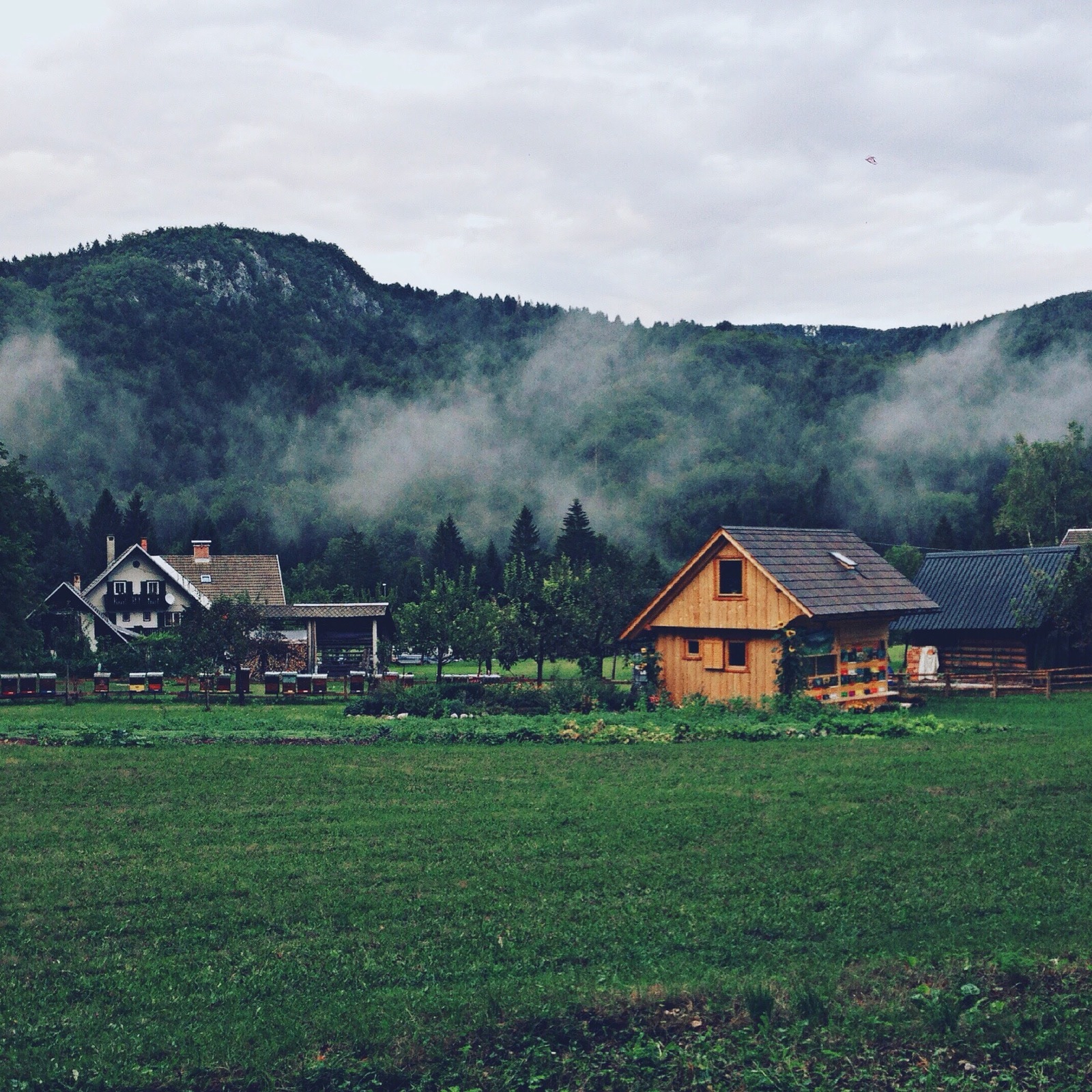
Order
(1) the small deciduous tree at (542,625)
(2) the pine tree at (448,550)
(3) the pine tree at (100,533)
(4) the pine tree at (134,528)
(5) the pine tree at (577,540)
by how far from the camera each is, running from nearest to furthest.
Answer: (1) the small deciduous tree at (542,625) → (5) the pine tree at (577,540) → (3) the pine tree at (100,533) → (2) the pine tree at (448,550) → (4) the pine tree at (134,528)

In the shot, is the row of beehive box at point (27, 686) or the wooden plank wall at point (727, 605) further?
the row of beehive box at point (27, 686)

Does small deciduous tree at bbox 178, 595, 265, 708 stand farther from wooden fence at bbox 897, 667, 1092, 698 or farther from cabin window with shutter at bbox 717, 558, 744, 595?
wooden fence at bbox 897, 667, 1092, 698

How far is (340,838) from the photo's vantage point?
16891 mm

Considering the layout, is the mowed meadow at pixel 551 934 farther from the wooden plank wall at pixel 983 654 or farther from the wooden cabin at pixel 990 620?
the wooden plank wall at pixel 983 654

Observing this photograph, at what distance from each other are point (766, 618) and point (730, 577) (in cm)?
193

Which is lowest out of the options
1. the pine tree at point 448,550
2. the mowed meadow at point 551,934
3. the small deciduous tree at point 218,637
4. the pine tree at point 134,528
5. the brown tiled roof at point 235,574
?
the mowed meadow at point 551,934

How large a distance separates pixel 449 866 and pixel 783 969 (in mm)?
5131

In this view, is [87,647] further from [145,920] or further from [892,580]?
[145,920]

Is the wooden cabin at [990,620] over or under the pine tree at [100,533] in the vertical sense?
under

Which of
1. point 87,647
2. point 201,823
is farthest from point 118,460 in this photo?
point 201,823

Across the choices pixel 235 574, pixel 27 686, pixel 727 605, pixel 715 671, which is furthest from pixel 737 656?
pixel 235 574

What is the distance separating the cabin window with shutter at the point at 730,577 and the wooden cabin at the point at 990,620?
404 inches

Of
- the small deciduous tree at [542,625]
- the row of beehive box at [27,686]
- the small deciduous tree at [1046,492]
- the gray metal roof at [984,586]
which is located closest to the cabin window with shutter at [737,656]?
the small deciduous tree at [542,625]

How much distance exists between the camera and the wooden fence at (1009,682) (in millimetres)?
38688
